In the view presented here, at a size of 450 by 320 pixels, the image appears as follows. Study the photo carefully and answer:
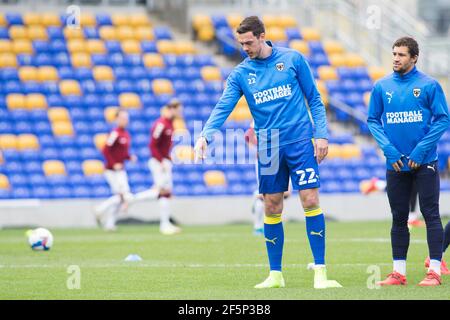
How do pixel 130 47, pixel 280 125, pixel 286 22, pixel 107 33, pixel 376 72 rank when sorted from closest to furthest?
pixel 280 125, pixel 130 47, pixel 107 33, pixel 376 72, pixel 286 22

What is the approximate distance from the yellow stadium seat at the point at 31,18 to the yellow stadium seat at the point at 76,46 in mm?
1163

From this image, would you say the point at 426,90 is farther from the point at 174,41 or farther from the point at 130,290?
the point at 174,41

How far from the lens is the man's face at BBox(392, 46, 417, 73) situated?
9.59 meters

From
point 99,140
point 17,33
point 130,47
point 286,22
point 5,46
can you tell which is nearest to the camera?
point 99,140

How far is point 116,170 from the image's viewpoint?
800 inches

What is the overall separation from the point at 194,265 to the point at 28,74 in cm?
1389

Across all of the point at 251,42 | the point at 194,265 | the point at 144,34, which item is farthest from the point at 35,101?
the point at 251,42

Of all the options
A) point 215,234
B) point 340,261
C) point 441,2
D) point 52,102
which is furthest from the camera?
point 441,2

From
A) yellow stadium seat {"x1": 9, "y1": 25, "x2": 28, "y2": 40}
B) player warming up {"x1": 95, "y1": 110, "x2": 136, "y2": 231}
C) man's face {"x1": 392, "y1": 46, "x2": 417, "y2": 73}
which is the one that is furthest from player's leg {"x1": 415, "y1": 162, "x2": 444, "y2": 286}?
yellow stadium seat {"x1": 9, "y1": 25, "x2": 28, "y2": 40}

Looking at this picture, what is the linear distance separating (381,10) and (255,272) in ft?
60.0

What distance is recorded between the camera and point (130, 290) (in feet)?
30.6

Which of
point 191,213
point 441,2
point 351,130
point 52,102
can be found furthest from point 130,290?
point 441,2

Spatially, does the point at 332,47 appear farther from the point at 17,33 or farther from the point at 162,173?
the point at 162,173

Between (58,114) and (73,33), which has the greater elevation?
(73,33)
